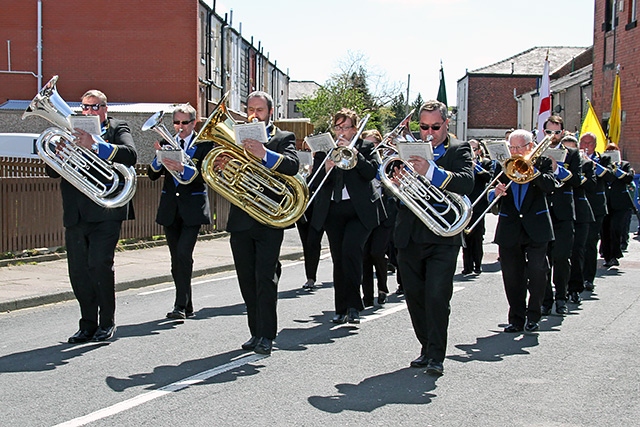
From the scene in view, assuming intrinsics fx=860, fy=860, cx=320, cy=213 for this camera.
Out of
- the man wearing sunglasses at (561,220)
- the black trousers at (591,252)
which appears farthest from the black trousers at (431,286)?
the black trousers at (591,252)

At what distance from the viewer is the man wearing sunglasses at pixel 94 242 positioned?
7.54 meters

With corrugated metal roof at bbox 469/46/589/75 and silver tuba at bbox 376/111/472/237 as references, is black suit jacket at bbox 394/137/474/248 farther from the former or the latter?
corrugated metal roof at bbox 469/46/589/75

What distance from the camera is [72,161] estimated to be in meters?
7.39

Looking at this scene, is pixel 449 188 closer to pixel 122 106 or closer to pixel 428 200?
pixel 428 200

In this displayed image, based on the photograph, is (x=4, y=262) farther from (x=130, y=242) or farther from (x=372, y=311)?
(x=372, y=311)

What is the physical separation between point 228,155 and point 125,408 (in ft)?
7.66

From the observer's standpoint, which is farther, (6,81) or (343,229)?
(6,81)

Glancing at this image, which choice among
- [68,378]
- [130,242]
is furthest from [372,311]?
[130,242]

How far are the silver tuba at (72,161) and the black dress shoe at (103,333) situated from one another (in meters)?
1.14

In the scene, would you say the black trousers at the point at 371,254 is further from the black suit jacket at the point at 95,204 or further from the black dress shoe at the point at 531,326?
the black suit jacket at the point at 95,204

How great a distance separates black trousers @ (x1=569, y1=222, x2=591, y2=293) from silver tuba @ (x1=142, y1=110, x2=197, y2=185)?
4751mm

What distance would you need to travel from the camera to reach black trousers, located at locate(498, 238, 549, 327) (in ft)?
27.5

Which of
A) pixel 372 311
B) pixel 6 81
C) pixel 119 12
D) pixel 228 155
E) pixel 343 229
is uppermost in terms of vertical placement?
pixel 119 12

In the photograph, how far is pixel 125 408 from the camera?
5477 mm
